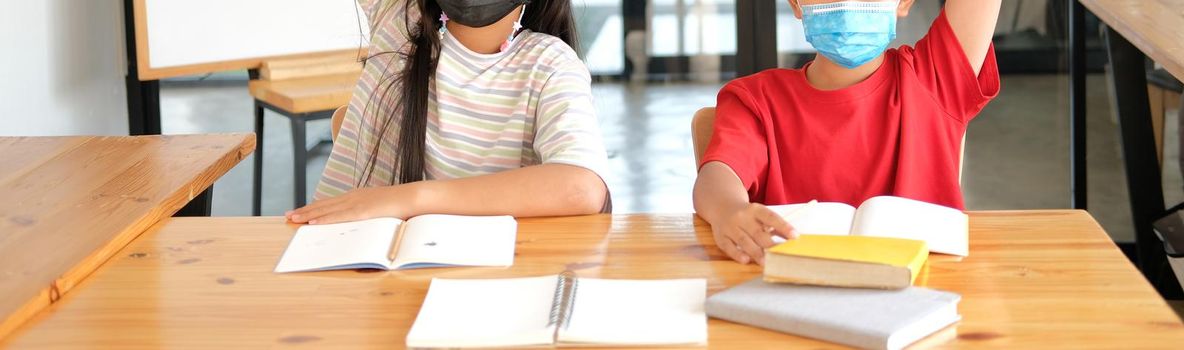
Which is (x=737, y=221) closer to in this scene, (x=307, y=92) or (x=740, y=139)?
(x=740, y=139)

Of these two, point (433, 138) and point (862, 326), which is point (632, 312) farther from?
point (433, 138)

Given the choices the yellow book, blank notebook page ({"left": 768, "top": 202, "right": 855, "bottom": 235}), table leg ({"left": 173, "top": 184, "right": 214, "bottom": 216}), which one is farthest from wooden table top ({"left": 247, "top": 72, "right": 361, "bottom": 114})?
the yellow book

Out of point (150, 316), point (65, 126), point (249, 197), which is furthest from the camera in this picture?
point (249, 197)

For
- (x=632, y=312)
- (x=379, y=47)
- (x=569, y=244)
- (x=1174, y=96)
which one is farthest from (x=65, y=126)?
(x=1174, y=96)

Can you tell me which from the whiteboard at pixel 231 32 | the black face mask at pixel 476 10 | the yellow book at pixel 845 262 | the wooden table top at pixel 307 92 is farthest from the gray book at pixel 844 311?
the whiteboard at pixel 231 32

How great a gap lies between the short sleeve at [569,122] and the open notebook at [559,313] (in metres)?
0.38

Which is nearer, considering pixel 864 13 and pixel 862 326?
pixel 862 326

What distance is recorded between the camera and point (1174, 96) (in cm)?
337

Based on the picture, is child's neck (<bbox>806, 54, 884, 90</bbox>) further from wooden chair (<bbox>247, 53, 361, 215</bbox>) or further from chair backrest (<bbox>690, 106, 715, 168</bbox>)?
wooden chair (<bbox>247, 53, 361, 215</bbox>)

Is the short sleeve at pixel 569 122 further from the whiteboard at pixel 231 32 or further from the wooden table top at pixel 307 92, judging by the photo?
the whiteboard at pixel 231 32

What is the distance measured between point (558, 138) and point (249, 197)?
2.40 metres

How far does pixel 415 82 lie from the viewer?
5.89ft

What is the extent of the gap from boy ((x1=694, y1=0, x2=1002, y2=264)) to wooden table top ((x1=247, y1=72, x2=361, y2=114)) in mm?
1629

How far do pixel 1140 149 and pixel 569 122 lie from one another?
1.75 meters
